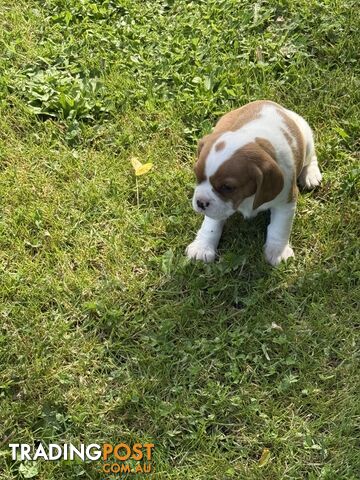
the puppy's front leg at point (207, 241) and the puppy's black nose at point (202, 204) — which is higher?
the puppy's black nose at point (202, 204)

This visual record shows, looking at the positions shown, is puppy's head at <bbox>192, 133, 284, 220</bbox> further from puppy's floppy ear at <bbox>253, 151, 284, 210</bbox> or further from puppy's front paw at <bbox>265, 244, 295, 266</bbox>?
puppy's front paw at <bbox>265, 244, 295, 266</bbox>

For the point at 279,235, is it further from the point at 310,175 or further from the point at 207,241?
the point at 310,175

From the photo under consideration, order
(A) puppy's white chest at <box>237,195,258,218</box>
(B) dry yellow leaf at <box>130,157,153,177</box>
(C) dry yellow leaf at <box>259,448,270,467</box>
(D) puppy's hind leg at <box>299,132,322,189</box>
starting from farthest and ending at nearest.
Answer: (B) dry yellow leaf at <box>130,157,153,177</box>
(D) puppy's hind leg at <box>299,132,322,189</box>
(A) puppy's white chest at <box>237,195,258,218</box>
(C) dry yellow leaf at <box>259,448,270,467</box>

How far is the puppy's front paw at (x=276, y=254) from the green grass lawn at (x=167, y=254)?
2.4 inches

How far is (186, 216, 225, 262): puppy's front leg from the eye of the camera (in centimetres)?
384

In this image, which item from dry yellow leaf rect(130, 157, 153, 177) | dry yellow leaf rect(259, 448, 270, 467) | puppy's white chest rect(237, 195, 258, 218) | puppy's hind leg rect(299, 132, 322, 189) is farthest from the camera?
dry yellow leaf rect(130, 157, 153, 177)

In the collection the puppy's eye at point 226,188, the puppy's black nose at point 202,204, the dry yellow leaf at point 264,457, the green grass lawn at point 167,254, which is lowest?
the dry yellow leaf at point 264,457

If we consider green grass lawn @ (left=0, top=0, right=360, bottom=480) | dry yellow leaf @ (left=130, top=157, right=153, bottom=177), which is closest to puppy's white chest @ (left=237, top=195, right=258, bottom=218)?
green grass lawn @ (left=0, top=0, right=360, bottom=480)

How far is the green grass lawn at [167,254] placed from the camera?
3.38 metres

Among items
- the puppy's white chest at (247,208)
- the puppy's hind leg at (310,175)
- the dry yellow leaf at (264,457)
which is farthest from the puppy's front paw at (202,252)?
the dry yellow leaf at (264,457)

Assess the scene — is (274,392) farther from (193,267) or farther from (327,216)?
(327,216)

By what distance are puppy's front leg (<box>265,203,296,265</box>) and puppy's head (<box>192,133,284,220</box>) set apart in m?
0.29

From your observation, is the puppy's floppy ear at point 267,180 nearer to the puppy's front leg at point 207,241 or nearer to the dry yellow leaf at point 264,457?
the puppy's front leg at point 207,241

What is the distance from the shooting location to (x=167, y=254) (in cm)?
394
